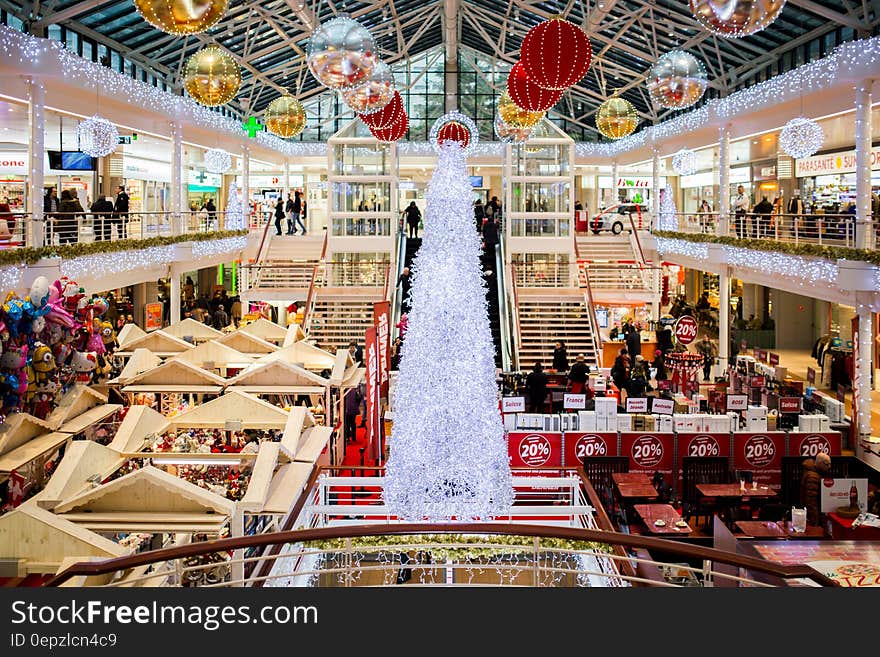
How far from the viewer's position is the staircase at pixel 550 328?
65.9ft

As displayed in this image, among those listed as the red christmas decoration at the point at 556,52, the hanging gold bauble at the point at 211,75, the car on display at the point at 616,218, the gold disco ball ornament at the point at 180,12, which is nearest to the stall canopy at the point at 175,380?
the hanging gold bauble at the point at 211,75

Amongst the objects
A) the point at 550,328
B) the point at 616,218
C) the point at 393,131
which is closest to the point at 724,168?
the point at 550,328

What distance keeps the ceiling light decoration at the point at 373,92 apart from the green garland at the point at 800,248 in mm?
6524

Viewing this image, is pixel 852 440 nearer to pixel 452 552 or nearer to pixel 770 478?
pixel 770 478

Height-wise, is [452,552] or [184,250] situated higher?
[184,250]

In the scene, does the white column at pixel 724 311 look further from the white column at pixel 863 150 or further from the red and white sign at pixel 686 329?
the white column at pixel 863 150

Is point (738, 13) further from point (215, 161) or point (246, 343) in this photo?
point (215, 161)

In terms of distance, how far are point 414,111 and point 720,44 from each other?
49.9 feet

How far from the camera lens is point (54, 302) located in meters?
9.74

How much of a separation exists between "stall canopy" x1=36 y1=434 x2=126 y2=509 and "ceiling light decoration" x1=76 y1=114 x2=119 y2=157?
711 cm

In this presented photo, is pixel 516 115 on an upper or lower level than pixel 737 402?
upper

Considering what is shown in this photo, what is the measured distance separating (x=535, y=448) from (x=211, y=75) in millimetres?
6411

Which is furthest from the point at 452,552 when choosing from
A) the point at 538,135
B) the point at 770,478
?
the point at 538,135

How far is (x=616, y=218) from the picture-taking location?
29.3 meters
